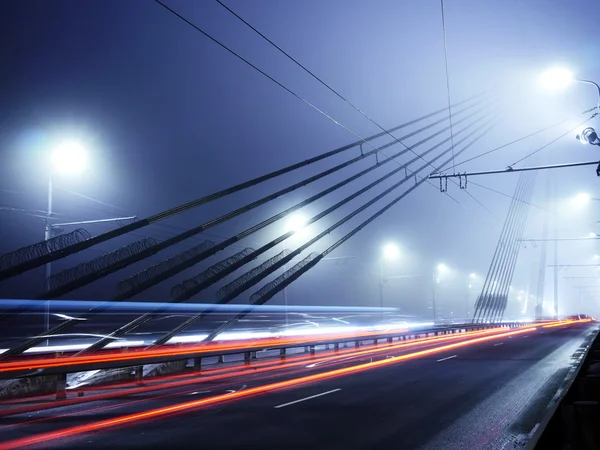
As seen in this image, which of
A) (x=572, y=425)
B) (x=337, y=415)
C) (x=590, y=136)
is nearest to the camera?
(x=572, y=425)

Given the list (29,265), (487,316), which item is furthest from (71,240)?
(487,316)

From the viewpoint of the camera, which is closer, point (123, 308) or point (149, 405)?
point (149, 405)

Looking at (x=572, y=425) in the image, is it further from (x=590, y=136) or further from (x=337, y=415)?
(x=590, y=136)

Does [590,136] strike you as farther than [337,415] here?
Yes

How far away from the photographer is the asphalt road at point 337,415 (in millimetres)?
7074

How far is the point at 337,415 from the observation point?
880 cm

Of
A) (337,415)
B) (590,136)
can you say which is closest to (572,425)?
(337,415)

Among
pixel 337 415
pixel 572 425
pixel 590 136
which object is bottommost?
pixel 337 415

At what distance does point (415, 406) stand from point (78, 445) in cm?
577

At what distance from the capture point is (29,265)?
18.5 metres

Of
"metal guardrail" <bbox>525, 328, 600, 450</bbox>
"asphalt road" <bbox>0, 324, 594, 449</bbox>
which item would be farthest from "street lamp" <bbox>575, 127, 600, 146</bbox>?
"metal guardrail" <bbox>525, 328, 600, 450</bbox>

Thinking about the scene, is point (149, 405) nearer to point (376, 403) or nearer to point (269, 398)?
point (269, 398)

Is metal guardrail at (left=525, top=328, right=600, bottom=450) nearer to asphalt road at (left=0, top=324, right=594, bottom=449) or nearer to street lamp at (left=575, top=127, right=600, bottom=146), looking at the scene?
asphalt road at (left=0, top=324, right=594, bottom=449)

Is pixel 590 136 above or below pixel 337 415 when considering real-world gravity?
above
